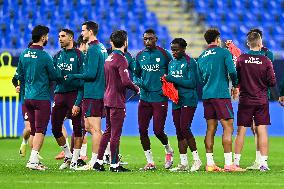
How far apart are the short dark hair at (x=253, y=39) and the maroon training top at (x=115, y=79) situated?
191cm

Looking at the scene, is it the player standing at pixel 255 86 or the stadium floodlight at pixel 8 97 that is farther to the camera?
the stadium floodlight at pixel 8 97

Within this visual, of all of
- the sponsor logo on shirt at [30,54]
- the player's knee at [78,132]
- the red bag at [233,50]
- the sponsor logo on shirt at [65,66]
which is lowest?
the player's knee at [78,132]

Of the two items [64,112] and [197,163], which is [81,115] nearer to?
[64,112]

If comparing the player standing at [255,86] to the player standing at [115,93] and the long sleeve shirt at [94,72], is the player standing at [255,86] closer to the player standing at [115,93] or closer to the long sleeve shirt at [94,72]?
the player standing at [115,93]

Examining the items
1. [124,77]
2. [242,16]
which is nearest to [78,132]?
[124,77]

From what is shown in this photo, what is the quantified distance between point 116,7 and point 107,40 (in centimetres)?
203

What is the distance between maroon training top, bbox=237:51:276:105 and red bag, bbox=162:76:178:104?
101 cm

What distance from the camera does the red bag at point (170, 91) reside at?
1389 centimetres

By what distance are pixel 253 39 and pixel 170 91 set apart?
4.78 feet

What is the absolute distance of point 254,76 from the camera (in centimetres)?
1391

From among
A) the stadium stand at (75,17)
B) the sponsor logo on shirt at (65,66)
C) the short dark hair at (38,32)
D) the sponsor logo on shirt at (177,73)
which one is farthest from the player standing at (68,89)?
the stadium stand at (75,17)

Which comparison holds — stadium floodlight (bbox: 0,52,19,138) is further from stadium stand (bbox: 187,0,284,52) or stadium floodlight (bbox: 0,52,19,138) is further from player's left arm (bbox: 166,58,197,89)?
player's left arm (bbox: 166,58,197,89)

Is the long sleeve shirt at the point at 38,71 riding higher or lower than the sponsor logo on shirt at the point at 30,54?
lower

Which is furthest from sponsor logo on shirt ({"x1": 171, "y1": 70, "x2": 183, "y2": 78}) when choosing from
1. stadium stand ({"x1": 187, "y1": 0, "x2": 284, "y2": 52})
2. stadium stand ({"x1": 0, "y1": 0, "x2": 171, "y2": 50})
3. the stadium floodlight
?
stadium stand ({"x1": 187, "y1": 0, "x2": 284, "y2": 52})
